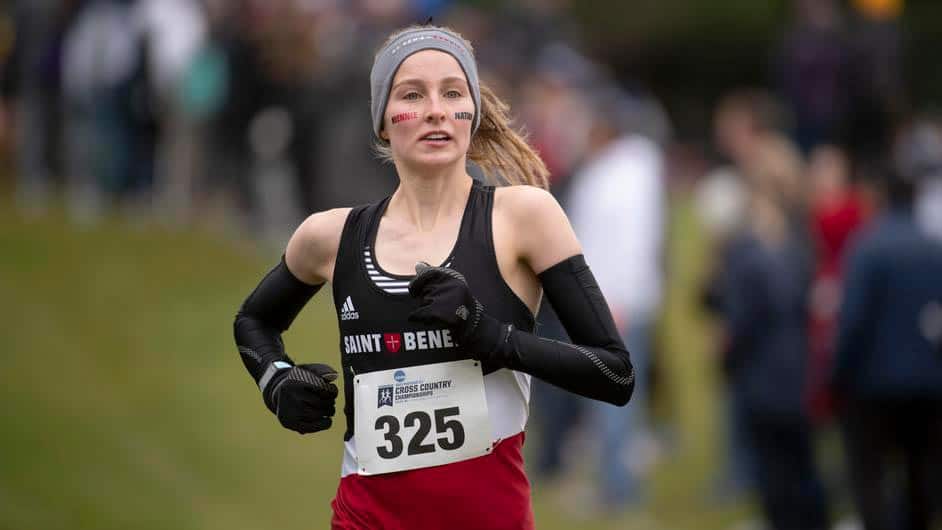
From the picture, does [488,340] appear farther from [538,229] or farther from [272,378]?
[272,378]

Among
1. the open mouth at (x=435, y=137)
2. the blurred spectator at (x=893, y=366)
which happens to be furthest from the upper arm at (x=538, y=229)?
the blurred spectator at (x=893, y=366)

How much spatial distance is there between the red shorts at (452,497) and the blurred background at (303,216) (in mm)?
53

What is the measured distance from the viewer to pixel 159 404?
11.7 m

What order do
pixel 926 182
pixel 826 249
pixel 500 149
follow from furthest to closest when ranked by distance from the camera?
pixel 826 249, pixel 926 182, pixel 500 149

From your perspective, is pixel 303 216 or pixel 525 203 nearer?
pixel 525 203

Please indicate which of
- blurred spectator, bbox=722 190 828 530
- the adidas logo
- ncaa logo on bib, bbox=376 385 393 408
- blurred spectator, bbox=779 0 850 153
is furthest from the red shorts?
blurred spectator, bbox=779 0 850 153

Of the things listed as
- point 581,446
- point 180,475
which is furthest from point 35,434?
point 581,446

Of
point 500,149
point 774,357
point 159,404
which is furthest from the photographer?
point 159,404

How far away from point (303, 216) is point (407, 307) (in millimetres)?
10866

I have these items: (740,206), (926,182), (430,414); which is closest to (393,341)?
(430,414)

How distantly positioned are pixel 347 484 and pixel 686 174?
26.4 m

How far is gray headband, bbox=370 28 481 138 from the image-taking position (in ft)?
14.8

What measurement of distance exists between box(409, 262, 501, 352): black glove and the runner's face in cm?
41

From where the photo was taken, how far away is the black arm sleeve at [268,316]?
4.82m
